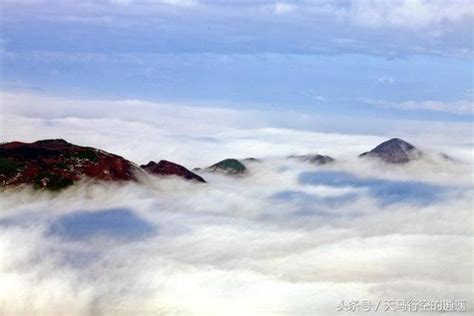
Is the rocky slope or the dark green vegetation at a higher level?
the rocky slope

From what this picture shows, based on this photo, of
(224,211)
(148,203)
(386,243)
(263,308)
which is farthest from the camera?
(224,211)

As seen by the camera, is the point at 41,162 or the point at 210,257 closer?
the point at 210,257

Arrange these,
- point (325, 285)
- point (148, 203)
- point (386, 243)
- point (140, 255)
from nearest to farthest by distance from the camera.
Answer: point (325, 285), point (140, 255), point (386, 243), point (148, 203)

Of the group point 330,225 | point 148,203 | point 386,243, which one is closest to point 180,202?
point 148,203

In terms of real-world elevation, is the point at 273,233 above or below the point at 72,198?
below

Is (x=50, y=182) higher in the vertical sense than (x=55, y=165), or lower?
lower

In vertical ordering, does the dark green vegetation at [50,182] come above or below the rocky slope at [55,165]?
below

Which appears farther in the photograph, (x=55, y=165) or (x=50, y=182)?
(x=55, y=165)

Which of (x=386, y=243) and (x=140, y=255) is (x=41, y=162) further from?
(x=386, y=243)
